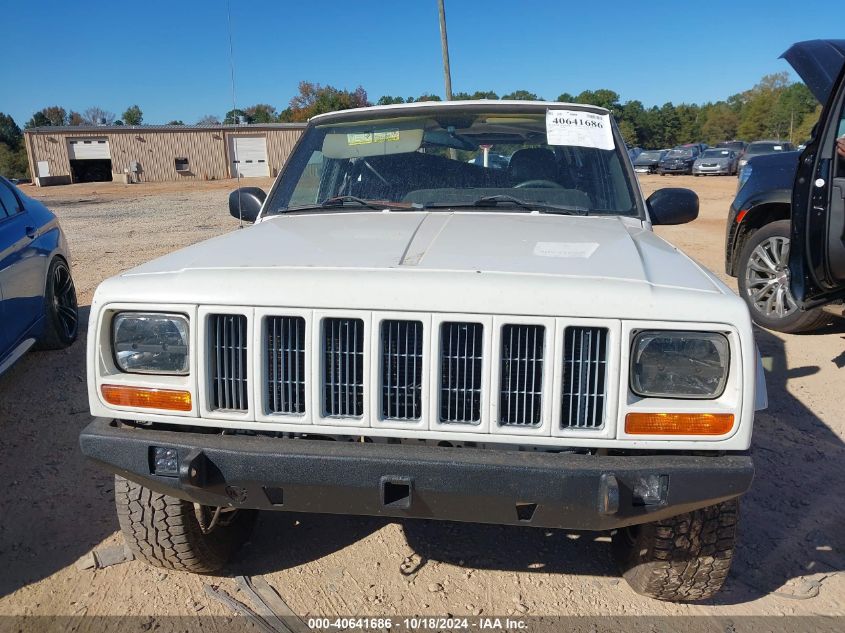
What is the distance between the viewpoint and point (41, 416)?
14.3 ft

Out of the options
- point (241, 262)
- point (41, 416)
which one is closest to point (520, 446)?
point (241, 262)

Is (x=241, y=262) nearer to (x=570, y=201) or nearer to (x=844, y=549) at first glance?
(x=570, y=201)

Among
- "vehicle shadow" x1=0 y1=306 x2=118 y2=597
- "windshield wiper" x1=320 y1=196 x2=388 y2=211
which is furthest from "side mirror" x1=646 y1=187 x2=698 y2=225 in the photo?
"vehicle shadow" x1=0 y1=306 x2=118 y2=597

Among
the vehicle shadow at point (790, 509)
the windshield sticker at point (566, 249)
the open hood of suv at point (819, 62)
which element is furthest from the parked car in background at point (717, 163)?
the windshield sticker at point (566, 249)

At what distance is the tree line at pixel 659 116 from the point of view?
57.6m

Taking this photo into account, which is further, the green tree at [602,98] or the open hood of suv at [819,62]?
the green tree at [602,98]

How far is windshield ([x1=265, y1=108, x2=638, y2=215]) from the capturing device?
3.32m

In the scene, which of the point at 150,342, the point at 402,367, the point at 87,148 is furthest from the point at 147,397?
the point at 87,148

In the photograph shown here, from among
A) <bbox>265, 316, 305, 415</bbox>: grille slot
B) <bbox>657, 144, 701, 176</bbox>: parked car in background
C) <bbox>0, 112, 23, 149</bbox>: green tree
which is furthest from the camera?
<bbox>0, 112, 23, 149</bbox>: green tree

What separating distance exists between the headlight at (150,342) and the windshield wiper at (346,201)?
4.46 feet

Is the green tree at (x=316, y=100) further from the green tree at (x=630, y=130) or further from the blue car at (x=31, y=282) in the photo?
the blue car at (x=31, y=282)

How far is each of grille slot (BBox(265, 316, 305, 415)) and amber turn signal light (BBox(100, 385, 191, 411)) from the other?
275mm

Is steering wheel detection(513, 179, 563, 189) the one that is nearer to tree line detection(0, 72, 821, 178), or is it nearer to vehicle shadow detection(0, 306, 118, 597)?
vehicle shadow detection(0, 306, 118, 597)

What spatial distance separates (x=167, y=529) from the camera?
2582mm
